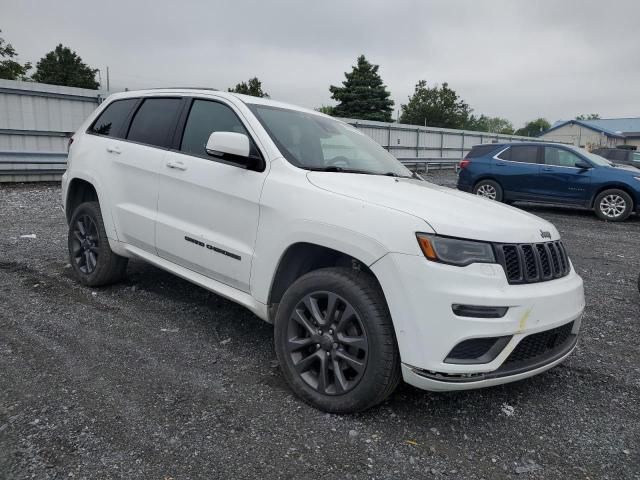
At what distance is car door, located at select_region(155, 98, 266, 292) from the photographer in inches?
127

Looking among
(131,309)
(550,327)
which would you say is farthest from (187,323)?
(550,327)

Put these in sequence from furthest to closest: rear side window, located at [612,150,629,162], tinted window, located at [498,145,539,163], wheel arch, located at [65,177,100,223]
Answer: rear side window, located at [612,150,629,162]
tinted window, located at [498,145,539,163]
wheel arch, located at [65,177,100,223]

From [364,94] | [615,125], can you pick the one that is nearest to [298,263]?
[364,94]

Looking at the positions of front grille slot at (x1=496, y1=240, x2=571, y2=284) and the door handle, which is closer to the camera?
front grille slot at (x1=496, y1=240, x2=571, y2=284)

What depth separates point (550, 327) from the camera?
2.69 meters

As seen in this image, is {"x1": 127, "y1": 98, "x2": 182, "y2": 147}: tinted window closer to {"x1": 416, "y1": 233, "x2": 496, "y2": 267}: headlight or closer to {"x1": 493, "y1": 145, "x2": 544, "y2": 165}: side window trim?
{"x1": 416, "y1": 233, "x2": 496, "y2": 267}: headlight

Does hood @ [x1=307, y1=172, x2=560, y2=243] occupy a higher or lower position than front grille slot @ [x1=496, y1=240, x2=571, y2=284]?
higher

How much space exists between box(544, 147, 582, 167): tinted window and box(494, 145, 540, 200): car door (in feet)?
0.77

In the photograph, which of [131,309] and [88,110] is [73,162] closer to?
[131,309]

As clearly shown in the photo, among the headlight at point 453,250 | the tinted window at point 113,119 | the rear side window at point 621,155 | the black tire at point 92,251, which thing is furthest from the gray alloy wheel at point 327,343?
the rear side window at point 621,155

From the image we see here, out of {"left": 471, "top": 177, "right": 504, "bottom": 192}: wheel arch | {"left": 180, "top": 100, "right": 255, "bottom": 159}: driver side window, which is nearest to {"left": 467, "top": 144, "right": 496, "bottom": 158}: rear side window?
{"left": 471, "top": 177, "right": 504, "bottom": 192}: wheel arch

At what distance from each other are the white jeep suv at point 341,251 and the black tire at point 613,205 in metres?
8.97

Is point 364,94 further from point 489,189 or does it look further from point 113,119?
point 113,119

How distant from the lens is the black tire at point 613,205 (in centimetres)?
1085
